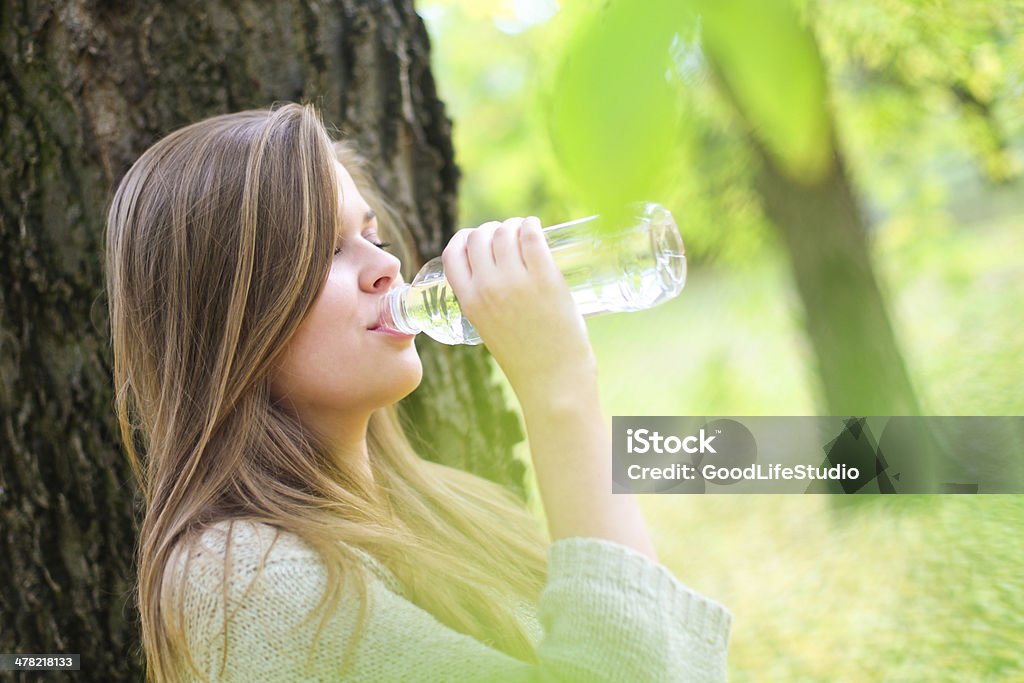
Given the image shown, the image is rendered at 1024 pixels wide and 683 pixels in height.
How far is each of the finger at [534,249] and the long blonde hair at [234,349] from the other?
27cm

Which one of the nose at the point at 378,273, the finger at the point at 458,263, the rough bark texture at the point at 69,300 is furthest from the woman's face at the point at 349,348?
the rough bark texture at the point at 69,300

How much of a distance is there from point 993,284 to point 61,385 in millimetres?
3170

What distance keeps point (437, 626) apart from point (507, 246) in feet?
1.17

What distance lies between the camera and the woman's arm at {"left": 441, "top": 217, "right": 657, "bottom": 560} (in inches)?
31.9

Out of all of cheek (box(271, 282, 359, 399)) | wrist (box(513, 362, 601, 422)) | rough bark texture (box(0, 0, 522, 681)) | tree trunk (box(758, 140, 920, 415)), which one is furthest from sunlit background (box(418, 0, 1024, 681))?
rough bark texture (box(0, 0, 522, 681))

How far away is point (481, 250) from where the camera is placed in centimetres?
86

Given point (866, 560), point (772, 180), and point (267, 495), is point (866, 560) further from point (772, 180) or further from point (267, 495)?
point (772, 180)

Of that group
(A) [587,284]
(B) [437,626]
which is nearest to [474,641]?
(B) [437,626]

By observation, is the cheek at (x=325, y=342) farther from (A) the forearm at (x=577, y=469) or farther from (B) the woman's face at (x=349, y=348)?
(A) the forearm at (x=577, y=469)

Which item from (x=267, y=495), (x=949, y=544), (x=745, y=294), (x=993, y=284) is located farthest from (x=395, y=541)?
(x=993, y=284)

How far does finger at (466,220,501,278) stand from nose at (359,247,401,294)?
0.17m

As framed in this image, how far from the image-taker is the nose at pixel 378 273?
1.01 m

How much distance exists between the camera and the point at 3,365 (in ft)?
3.90

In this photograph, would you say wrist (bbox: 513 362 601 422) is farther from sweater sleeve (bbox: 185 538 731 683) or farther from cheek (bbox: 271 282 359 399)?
cheek (bbox: 271 282 359 399)
